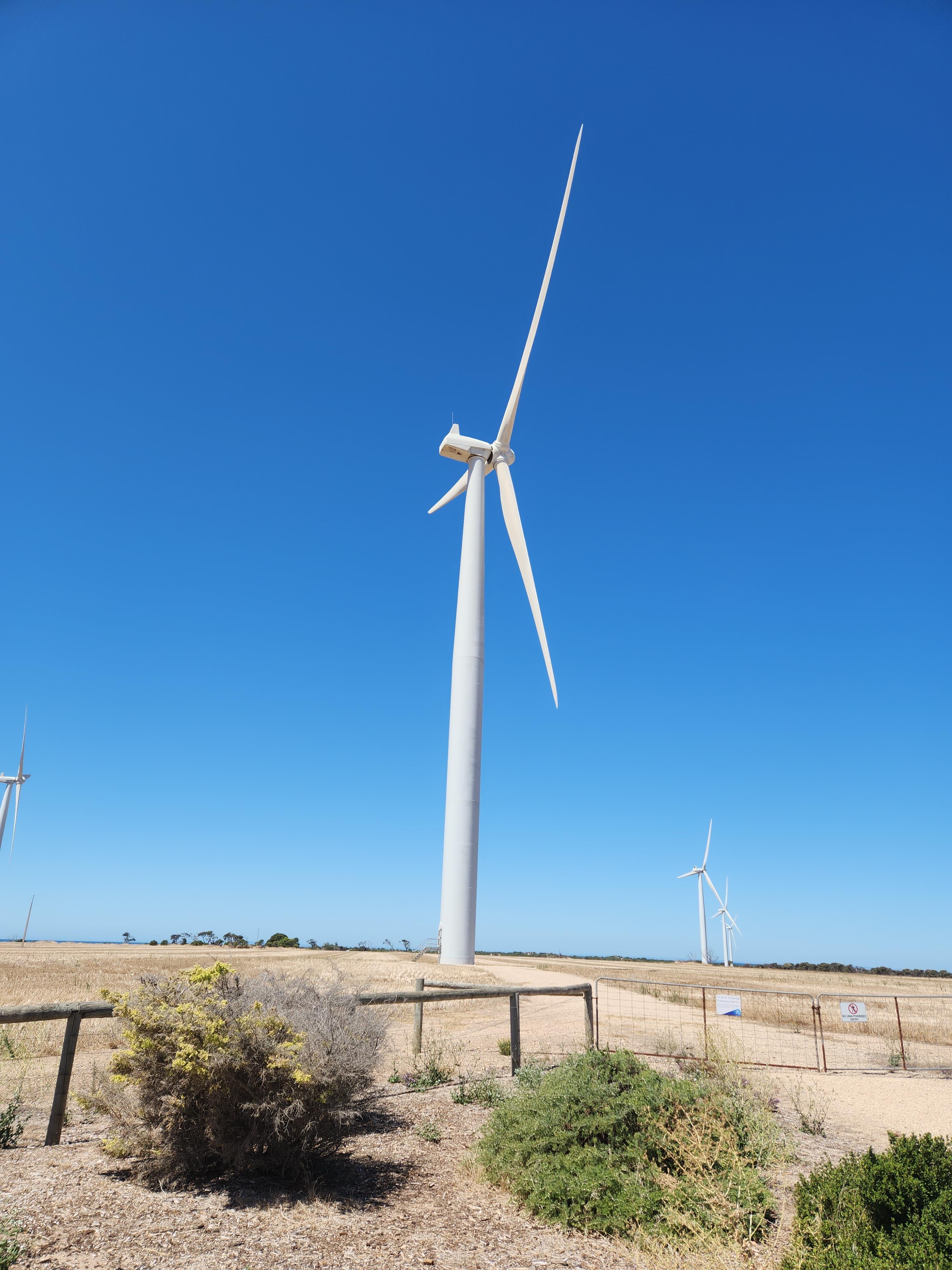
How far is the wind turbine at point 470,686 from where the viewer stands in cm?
2388

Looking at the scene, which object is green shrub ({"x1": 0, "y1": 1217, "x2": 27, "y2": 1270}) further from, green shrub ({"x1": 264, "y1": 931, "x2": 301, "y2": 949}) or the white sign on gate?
green shrub ({"x1": 264, "y1": 931, "x2": 301, "y2": 949})

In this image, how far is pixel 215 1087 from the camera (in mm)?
6625

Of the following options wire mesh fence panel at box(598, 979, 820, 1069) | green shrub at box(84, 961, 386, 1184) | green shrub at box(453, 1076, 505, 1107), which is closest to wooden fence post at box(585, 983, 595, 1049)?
wire mesh fence panel at box(598, 979, 820, 1069)

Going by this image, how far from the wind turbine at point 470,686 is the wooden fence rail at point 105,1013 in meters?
7.99

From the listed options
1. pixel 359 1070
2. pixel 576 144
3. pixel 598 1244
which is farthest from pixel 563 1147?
pixel 576 144

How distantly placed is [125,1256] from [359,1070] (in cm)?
267

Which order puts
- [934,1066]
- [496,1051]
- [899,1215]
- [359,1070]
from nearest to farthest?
[899,1215]
[359,1070]
[496,1051]
[934,1066]

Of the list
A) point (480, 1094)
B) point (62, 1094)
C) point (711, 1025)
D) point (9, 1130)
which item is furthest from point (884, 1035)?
point (9, 1130)

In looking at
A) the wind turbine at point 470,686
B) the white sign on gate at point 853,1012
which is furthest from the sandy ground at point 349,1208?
the wind turbine at point 470,686

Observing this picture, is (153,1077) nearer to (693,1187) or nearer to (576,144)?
(693,1187)

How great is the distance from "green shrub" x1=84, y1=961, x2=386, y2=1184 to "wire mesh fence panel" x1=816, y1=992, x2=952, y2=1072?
1295 centimetres

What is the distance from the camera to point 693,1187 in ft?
20.8

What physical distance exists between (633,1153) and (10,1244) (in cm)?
486

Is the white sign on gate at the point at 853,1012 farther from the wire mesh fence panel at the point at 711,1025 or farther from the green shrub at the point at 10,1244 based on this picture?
the green shrub at the point at 10,1244
